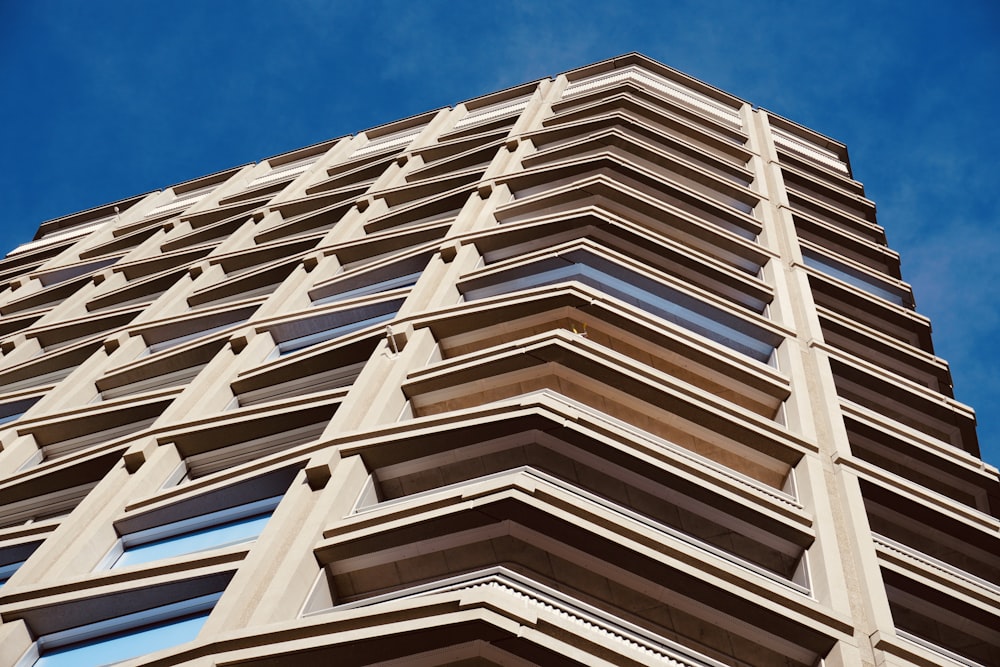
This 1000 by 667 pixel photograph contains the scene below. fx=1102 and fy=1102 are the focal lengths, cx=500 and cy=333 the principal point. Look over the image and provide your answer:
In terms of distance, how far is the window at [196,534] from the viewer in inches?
563

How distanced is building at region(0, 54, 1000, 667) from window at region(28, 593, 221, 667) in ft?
0.12

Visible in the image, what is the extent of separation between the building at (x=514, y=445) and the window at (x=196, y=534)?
42mm

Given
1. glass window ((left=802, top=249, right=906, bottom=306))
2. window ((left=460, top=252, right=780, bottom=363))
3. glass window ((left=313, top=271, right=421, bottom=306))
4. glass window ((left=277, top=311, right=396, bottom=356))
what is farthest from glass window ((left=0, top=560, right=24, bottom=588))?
glass window ((left=802, top=249, right=906, bottom=306))

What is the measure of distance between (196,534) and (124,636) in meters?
2.11

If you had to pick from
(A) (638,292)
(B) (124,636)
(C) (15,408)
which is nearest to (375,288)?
(A) (638,292)

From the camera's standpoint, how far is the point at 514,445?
13.7 meters

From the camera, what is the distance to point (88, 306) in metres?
30.1

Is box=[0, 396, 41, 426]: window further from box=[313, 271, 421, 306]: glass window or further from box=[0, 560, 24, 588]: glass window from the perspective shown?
box=[0, 560, 24, 588]: glass window

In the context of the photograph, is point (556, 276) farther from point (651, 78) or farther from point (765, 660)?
point (651, 78)

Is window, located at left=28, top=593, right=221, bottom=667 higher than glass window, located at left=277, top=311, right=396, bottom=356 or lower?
lower

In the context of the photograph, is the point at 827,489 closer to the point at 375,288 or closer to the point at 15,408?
the point at 375,288

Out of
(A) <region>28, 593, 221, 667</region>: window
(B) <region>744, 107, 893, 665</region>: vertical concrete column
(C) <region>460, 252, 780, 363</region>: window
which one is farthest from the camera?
(C) <region>460, 252, 780, 363</region>: window

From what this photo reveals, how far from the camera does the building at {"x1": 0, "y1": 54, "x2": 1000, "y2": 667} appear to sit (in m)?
11.5

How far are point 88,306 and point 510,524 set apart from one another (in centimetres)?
2148
